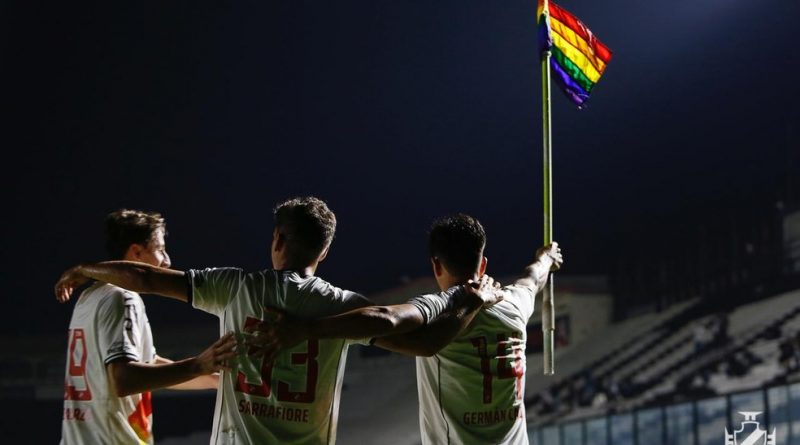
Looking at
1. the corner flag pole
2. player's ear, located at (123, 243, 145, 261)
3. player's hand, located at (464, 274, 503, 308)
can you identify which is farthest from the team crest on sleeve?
player's ear, located at (123, 243, 145, 261)

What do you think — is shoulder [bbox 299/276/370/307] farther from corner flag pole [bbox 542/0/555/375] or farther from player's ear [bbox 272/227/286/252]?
corner flag pole [bbox 542/0/555/375]

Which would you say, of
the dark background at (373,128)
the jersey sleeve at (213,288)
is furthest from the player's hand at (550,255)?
the dark background at (373,128)

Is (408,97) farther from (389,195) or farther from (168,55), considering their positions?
(168,55)

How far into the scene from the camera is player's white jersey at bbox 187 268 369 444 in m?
1.99

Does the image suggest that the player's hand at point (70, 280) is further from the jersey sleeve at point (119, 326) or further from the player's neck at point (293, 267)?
the player's neck at point (293, 267)

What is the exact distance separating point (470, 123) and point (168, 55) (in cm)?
315

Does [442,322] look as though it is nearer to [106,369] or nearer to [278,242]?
[278,242]

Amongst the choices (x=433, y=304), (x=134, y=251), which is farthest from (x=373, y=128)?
(x=433, y=304)

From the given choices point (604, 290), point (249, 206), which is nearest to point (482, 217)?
point (604, 290)

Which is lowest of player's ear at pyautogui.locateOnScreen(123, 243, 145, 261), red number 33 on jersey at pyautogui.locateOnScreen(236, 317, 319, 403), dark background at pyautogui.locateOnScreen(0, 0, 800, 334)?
red number 33 on jersey at pyautogui.locateOnScreen(236, 317, 319, 403)

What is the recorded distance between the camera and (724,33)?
9.81 meters

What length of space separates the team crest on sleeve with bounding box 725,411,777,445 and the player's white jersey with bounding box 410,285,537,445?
21.6 feet

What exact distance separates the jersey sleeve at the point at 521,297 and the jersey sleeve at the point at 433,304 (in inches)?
11.0

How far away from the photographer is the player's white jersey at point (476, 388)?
2.29 meters
